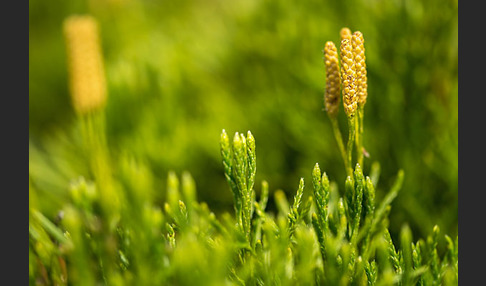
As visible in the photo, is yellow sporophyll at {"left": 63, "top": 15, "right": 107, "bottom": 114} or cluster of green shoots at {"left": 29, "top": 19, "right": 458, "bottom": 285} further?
yellow sporophyll at {"left": 63, "top": 15, "right": 107, "bottom": 114}

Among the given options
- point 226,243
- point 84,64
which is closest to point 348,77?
point 226,243

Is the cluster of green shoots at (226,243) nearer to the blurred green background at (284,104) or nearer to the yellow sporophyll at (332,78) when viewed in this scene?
the yellow sporophyll at (332,78)

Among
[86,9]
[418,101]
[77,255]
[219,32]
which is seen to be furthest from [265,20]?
[77,255]

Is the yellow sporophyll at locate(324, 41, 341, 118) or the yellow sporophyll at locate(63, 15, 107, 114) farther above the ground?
the yellow sporophyll at locate(63, 15, 107, 114)

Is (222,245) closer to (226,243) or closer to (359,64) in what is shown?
(226,243)

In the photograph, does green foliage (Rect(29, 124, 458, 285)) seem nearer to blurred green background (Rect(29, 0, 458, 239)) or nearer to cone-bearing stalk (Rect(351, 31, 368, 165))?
cone-bearing stalk (Rect(351, 31, 368, 165))

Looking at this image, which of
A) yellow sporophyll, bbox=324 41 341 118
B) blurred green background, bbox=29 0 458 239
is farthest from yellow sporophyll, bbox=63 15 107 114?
yellow sporophyll, bbox=324 41 341 118

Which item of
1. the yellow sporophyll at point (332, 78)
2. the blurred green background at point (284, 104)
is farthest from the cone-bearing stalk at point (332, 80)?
the blurred green background at point (284, 104)
